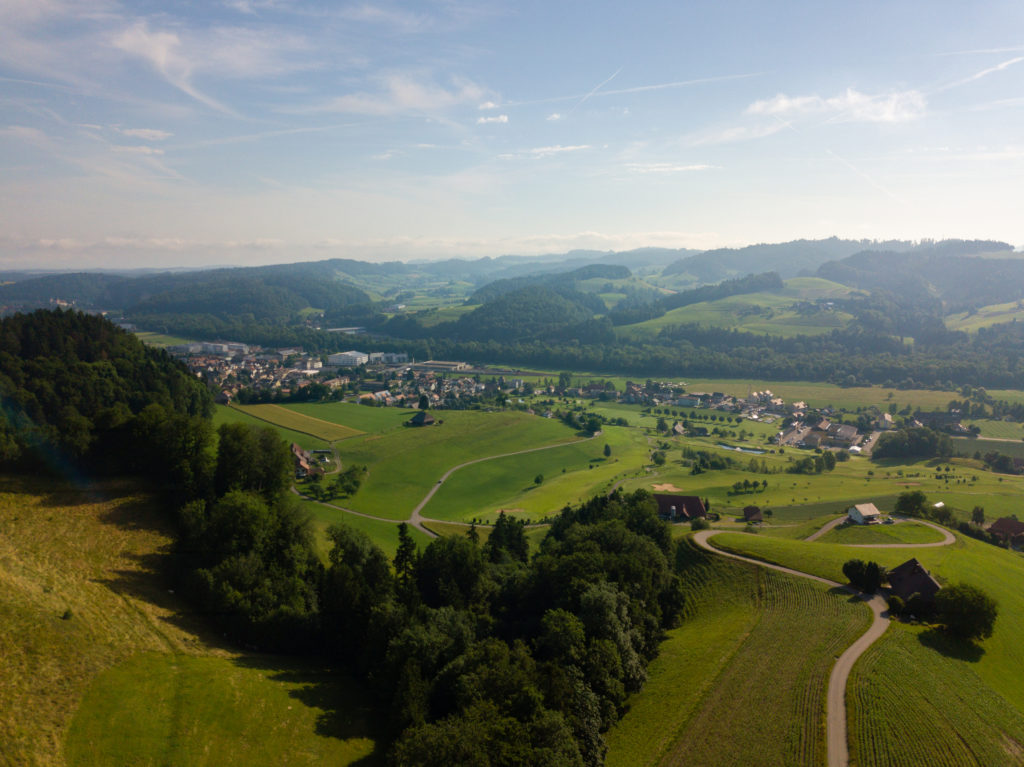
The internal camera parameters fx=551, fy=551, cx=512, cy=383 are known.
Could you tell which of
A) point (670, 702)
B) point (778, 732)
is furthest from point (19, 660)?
point (778, 732)

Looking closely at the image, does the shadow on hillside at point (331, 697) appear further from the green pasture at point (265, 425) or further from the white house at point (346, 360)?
the white house at point (346, 360)

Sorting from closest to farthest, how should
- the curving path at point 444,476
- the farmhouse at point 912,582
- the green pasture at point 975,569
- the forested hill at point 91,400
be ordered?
the green pasture at point 975,569 → the farmhouse at point 912,582 → the forested hill at point 91,400 → the curving path at point 444,476

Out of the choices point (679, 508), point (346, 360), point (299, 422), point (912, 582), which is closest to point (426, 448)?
point (299, 422)

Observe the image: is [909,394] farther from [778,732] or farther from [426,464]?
[778,732]

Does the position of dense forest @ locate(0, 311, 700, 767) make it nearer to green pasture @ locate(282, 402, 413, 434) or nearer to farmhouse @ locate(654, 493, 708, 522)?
farmhouse @ locate(654, 493, 708, 522)

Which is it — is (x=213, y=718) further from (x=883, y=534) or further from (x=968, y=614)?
(x=883, y=534)

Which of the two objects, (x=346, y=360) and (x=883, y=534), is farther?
(x=346, y=360)

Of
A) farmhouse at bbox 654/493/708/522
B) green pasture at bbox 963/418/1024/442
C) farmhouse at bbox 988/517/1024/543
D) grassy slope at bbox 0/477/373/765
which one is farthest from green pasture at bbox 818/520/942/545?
green pasture at bbox 963/418/1024/442

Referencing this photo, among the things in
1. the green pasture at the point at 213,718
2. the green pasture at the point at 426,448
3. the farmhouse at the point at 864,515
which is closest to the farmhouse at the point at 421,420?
the green pasture at the point at 426,448
